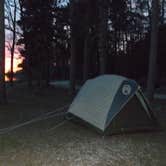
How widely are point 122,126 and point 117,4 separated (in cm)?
1144

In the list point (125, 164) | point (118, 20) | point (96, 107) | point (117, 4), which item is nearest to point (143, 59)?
point (118, 20)

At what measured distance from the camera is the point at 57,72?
143ft

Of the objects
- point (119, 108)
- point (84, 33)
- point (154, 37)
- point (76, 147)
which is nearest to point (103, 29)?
point (84, 33)

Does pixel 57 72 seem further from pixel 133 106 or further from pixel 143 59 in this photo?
pixel 133 106

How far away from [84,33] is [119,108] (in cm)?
1177

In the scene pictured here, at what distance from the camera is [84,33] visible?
19.1 m

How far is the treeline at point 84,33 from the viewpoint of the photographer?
1792 cm

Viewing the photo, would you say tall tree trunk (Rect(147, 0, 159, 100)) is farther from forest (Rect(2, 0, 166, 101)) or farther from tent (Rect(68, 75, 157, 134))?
tent (Rect(68, 75, 157, 134))

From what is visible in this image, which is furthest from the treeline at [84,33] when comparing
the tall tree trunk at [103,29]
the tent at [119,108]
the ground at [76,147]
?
the ground at [76,147]

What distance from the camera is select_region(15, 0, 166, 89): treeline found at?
1792 centimetres

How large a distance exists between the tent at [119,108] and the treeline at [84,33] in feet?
27.4

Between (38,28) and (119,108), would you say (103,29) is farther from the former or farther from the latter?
(119,108)

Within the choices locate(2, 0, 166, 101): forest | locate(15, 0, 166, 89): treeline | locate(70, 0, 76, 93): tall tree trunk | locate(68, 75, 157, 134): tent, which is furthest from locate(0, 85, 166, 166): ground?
locate(70, 0, 76, 93): tall tree trunk

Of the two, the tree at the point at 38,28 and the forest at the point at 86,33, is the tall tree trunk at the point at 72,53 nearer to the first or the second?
the forest at the point at 86,33
